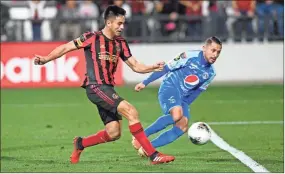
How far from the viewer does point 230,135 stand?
14891 millimetres

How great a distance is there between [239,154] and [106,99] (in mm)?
2220

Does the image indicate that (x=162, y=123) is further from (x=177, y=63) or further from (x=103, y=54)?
(x=103, y=54)

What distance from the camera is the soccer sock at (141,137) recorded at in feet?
35.9

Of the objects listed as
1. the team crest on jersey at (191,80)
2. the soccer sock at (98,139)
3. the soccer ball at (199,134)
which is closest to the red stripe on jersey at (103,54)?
the soccer sock at (98,139)

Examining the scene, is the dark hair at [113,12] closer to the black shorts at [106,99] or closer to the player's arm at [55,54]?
the player's arm at [55,54]

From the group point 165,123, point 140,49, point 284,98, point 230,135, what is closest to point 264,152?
point 165,123

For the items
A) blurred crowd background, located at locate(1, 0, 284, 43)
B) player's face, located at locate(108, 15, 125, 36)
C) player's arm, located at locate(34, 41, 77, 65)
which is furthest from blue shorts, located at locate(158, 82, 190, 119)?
blurred crowd background, located at locate(1, 0, 284, 43)

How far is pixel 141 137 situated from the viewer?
10977 mm

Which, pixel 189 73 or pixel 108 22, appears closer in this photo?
pixel 108 22

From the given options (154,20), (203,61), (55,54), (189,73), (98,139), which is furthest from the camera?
(154,20)

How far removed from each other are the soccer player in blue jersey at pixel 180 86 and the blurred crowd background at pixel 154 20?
1248 centimetres

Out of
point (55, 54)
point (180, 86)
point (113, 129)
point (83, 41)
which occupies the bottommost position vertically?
point (113, 129)

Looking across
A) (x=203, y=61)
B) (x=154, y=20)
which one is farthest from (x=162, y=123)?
(x=154, y=20)

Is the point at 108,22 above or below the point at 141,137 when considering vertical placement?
above
